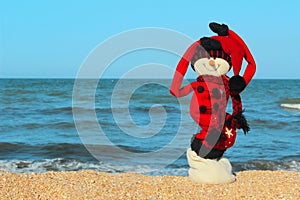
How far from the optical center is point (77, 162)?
6746 mm

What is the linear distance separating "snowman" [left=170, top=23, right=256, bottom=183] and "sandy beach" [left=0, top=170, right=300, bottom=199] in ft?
0.95

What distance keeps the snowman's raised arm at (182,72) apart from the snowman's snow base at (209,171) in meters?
0.74

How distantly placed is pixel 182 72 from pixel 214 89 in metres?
0.40

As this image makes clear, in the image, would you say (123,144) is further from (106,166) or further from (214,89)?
(214,89)

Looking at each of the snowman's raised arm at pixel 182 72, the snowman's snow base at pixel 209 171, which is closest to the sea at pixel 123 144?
the snowman's raised arm at pixel 182 72

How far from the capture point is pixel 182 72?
4.61 m

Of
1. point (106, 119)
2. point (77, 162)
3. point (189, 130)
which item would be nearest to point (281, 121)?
point (189, 130)

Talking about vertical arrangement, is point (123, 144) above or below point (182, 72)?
below

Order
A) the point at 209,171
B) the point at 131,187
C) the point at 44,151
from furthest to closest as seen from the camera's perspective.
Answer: the point at 44,151 → the point at 209,171 → the point at 131,187

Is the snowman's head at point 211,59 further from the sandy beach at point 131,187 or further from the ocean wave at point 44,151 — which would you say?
the ocean wave at point 44,151

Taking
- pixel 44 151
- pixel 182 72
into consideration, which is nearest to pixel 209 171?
pixel 182 72

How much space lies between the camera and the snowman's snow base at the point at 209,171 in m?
4.68

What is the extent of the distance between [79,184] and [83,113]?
930 cm

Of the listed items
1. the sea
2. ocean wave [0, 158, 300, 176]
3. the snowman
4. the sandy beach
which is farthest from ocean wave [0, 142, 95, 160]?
the snowman
